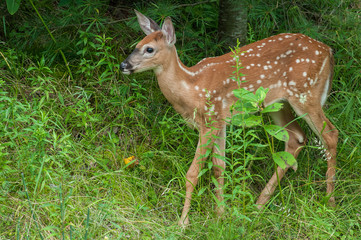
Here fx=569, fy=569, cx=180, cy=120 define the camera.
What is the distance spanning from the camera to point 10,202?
3766 mm

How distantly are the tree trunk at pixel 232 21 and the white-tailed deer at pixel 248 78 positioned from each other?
657 millimetres

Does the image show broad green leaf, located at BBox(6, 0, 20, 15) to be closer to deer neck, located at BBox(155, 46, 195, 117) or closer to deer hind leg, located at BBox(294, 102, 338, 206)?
deer neck, located at BBox(155, 46, 195, 117)

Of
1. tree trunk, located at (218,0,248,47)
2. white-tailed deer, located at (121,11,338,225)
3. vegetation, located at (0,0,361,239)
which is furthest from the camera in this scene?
tree trunk, located at (218,0,248,47)

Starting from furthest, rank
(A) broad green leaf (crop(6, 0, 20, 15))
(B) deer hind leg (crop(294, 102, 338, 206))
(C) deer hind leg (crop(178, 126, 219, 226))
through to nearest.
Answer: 1. (A) broad green leaf (crop(6, 0, 20, 15))
2. (B) deer hind leg (crop(294, 102, 338, 206))
3. (C) deer hind leg (crop(178, 126, 219, 226))

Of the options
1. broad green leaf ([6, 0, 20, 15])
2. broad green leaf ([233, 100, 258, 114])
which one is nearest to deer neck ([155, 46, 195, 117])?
broad green leaf ([233, 100, 258, 114])

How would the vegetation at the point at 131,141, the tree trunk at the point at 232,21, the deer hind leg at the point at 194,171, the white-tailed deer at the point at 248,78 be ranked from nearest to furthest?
the vegetation at the point at 131,141 < the deer hind leg at the point at 194,171 < the white-tailed deer at the point at 248,78 < the tree trunk at the point at 232,21

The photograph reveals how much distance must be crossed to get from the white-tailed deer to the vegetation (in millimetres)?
202

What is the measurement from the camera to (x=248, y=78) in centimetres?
452

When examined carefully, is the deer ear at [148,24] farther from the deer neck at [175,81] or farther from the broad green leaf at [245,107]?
the broad green leaf at [245,107]

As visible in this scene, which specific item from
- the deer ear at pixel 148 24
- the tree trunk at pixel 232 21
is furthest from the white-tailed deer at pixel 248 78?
the tree trunk at pixel 232 21

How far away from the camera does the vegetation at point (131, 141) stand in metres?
3.71

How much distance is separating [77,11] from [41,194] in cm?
208

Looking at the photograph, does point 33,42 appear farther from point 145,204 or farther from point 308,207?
point 308,207

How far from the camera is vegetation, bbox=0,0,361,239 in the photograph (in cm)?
371
